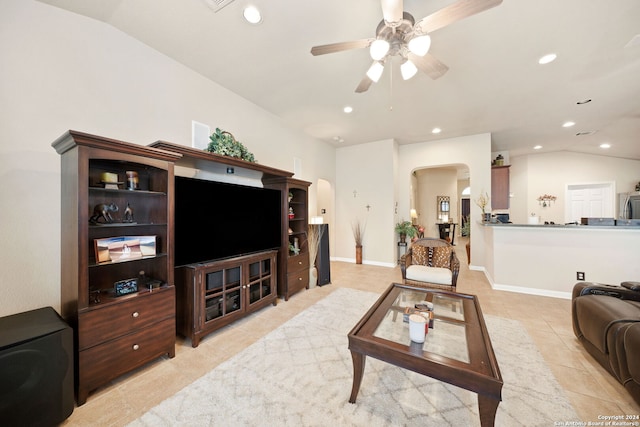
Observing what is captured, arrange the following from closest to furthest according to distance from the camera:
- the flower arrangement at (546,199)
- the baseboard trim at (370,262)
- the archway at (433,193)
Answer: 1. the baseboard trim at (370,262)
2. the flower arrangement at (546,199)
3. the archway at (433,193)

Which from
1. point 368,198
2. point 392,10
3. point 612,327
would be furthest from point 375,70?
point 368,198

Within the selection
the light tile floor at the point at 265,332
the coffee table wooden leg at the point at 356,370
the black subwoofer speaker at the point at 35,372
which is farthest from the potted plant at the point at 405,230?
the black subwoofer speaker at the point at 35,372

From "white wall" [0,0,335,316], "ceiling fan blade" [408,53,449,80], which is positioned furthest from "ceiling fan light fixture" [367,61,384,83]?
"white wall" [0,0,335,316]

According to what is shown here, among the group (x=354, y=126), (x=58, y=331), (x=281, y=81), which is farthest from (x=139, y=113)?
(x=354, y=126)

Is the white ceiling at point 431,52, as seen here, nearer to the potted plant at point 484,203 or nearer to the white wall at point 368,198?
the white wall at point 368,198

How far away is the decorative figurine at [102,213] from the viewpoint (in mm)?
1811

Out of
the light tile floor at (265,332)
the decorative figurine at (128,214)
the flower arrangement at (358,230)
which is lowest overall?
the light tile floor at (265,332)

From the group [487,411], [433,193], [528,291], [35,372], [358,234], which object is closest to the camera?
[487,411]

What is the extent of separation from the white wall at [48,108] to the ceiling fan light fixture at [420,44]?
264 centimetres

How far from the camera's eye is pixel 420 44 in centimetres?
170

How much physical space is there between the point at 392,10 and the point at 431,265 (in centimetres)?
339

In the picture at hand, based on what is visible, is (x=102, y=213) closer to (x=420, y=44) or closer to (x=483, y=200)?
(x=420, y=44)

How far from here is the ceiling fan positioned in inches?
57.3

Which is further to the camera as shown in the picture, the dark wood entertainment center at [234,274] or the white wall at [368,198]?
the white wall at [368,198]
